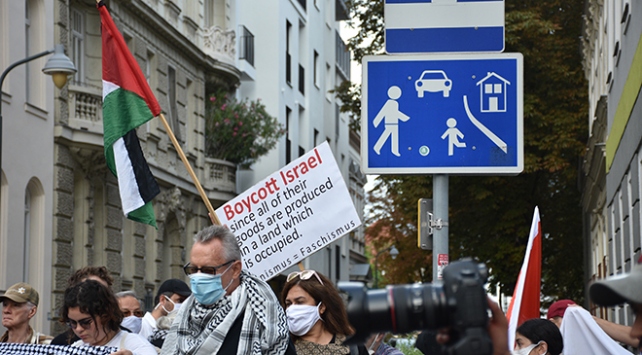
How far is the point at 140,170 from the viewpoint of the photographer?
12.3 meters

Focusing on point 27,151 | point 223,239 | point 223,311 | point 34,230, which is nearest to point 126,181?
point 223,239

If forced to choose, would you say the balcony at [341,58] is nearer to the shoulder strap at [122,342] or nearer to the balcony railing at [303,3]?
the balcony railing at [303,3]

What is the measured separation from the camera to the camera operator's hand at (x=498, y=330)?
308cm

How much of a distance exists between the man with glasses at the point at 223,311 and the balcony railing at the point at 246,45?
108 ft

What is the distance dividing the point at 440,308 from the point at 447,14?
5.30 metres

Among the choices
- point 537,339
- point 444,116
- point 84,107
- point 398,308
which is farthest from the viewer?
point 84,107

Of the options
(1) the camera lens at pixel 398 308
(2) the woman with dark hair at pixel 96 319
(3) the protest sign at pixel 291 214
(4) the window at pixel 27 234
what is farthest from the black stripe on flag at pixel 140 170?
(4) the window at pixel 27 234

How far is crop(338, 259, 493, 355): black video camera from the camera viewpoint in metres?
2.92

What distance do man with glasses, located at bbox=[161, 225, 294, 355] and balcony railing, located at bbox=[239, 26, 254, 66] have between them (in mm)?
Result: 32989

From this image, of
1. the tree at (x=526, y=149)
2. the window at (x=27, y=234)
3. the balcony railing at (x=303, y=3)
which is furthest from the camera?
the balcony railing at (x=303, y=3)

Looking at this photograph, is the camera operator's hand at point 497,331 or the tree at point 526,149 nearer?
the camera operator's hand at point 497,331

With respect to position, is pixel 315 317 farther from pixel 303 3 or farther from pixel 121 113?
pixel 303 3

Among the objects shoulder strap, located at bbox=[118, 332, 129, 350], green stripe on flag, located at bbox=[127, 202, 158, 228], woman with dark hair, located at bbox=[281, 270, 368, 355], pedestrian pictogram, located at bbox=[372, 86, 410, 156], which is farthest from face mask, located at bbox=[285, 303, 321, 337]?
green stripe on flag, located at bbox=[127, 202, 158, 228]

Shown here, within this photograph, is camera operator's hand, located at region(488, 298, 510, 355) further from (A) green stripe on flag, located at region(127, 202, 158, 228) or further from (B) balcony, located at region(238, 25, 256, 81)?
(B) balcony, located at region(238, 25, 256, 81)
